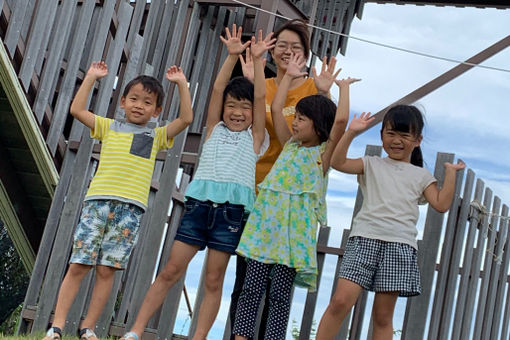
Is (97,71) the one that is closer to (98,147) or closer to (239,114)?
(239,114)

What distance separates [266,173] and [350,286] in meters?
0.73

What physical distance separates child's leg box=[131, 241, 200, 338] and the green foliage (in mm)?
5098

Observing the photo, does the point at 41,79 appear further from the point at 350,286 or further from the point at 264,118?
the point at 350,286

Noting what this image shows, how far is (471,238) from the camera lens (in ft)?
15.2

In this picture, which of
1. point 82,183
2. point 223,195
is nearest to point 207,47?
point 82,183

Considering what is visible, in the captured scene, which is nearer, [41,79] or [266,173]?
[266,173]

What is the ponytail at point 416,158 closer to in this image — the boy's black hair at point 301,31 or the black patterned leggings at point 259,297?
the boy's black hair at point 301,31

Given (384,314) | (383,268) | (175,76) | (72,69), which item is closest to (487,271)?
(384,314)

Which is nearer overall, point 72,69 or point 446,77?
point 72,69

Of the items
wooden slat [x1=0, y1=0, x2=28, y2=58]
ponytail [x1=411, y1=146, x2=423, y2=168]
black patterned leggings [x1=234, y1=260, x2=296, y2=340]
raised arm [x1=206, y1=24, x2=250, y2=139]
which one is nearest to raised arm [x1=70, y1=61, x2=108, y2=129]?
raised arm [x1=206, y1=24, x2=250, y2=139]

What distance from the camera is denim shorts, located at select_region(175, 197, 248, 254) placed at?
365 centimetres

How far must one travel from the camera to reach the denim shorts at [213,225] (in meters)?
3.65

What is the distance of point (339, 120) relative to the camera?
143 inches

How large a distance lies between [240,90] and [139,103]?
499mm
